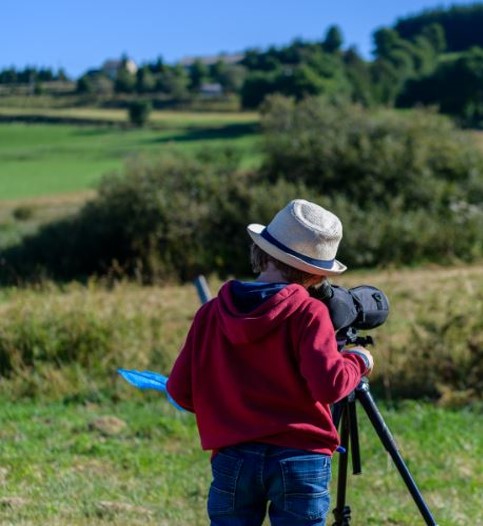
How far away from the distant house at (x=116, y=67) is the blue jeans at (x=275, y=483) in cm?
4588

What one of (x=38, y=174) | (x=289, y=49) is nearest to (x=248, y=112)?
(x=38, y=174)

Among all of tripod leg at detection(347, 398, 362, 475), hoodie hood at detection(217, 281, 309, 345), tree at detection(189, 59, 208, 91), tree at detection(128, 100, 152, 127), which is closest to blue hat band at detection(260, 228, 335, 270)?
hoodie hood at detection(217, 281, 309, 345)

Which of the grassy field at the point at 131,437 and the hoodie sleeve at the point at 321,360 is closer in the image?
the hoodie sleeve at the point at 321,360

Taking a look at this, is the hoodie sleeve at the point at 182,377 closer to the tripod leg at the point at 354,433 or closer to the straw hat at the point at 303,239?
the straw hat at the point at 303,239

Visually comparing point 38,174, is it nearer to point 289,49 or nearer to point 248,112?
point 248,112

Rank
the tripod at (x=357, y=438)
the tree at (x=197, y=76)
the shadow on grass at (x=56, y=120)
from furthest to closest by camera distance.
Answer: the tree at (x=197, y=76)
the shadow on grass at (x=56, y=120)
the tripod at (x=357, y=438)

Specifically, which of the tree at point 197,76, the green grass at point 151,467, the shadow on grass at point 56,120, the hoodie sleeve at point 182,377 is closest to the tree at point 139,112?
the shadow on grass at point 56,120

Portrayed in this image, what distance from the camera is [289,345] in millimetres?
3104

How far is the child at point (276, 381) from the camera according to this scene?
120 inches

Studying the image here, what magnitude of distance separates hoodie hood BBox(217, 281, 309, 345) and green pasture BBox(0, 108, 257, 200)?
124 ft

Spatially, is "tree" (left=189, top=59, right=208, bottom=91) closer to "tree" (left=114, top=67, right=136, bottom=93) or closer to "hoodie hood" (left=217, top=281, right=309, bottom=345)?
"tree" (left=114, top=67, right=136, bottom=93)

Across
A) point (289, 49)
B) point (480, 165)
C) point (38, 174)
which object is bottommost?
point (38, 174)

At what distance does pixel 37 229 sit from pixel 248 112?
3033 centimetres

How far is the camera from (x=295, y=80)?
161 feet
